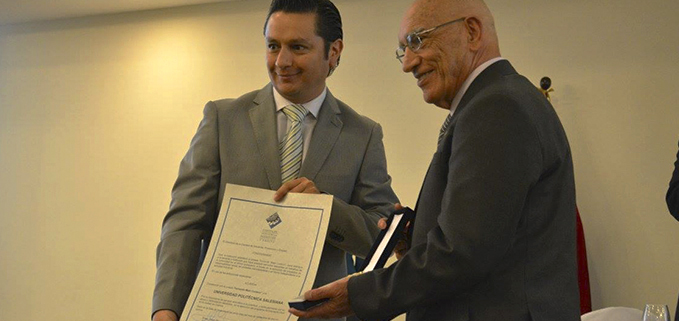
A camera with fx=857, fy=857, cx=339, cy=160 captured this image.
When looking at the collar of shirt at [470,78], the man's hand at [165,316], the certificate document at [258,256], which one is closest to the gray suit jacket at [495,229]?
the collar of shirt at [470,78]

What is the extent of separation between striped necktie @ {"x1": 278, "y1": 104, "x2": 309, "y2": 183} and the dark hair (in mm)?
190

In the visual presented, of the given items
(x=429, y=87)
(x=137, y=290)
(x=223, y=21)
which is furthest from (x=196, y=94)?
(x=429, y=87)

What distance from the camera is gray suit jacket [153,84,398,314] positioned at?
2.26 m

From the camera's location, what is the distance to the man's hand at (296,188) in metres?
2.19

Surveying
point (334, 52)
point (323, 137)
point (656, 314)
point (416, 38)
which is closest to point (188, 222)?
point (323, 137)

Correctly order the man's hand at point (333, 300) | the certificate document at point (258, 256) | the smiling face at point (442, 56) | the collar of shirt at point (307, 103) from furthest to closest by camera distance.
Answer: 1. the collar of shirt at point (307, 103)
2. the certificate document at point (258, 256)
3. the smiling face at point (442, 56)
4. the man's hand at point (333, 300)

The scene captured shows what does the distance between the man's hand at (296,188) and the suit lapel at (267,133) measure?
156 mm

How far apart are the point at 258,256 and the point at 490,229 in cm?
72

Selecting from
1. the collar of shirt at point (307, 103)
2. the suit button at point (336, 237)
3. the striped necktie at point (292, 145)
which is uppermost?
the collar of shirt at point (307, 103)

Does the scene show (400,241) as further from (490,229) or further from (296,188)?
(490,229)

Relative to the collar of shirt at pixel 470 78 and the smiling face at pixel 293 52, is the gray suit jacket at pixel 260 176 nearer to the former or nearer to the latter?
the smiling face at pixel 293 52

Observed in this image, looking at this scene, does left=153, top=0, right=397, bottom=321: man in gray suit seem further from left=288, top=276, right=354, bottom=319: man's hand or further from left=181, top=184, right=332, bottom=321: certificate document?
left=288, top=276, right=354, bottom=319: man's hand

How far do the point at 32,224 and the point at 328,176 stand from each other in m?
5.21

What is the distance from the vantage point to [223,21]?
658 cm
